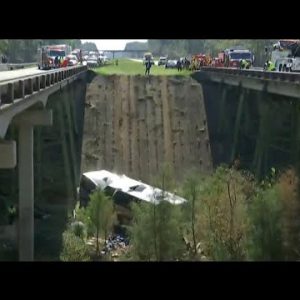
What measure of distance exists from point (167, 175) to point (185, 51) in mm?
79208

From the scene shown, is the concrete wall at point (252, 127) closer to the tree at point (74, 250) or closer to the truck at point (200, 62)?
the truck at point (200, 62)

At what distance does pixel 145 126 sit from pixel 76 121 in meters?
4.59

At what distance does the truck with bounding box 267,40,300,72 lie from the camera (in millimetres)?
29641

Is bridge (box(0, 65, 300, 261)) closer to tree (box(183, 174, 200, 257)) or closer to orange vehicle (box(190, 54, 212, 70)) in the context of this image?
tree (box(183, 174, 200, 257))

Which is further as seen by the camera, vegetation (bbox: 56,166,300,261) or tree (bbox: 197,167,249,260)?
tree (bbox: 197,167,249,260)

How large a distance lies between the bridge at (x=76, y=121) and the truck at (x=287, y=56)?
162cm

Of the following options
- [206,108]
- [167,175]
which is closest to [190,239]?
[167,175]

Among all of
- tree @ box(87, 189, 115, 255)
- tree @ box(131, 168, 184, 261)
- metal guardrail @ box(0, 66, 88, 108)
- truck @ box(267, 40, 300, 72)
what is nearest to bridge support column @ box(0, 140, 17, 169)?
metal guardrail @ box(0, 66, 88, 108)

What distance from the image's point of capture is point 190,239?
2002 cm

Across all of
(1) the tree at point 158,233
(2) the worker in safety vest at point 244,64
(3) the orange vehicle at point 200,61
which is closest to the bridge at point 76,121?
(2) the worker in safety vest at point 244,64

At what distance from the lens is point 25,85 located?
1658 cm

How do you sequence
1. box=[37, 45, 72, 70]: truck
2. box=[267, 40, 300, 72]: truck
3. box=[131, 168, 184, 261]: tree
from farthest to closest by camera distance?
box=[37, 45, 72, 70]: truck < box=[267, 40, 300, 72]: truck < box=[131, 168, 184, 261]: tree

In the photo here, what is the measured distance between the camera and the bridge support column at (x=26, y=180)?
2114 cm

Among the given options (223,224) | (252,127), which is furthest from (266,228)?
(252,127)
